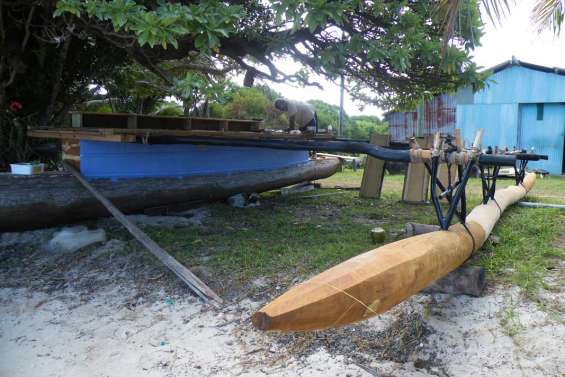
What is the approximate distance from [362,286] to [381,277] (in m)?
0.19

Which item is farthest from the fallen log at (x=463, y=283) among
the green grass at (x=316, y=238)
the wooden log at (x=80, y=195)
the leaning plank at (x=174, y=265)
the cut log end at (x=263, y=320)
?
the wooden log at (x=80, y=195)

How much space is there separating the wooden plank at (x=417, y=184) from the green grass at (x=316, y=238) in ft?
0.89

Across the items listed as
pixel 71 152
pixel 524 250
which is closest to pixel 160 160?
pixel 71 152

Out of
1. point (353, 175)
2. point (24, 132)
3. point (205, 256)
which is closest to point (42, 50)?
point (24, 132)

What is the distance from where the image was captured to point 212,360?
3561mm

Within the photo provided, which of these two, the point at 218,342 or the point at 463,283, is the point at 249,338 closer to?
the point at 218,342

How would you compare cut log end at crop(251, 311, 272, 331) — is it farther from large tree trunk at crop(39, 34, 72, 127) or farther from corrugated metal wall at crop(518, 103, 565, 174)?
corrugated metal wall at crop(518, 103, 565, 174)

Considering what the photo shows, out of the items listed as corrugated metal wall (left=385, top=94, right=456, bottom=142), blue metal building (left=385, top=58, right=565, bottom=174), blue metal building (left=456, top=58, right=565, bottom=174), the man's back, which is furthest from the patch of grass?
corrugated metal wall (left=385, top=94, right=456, bottom=142)

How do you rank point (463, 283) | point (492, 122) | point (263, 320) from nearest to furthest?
point (263, 320) → point (463, 283) → point (492, 122)

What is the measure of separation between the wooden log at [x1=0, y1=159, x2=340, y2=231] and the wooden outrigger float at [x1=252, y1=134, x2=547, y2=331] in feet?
13.4

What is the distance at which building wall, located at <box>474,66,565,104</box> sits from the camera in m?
15.4

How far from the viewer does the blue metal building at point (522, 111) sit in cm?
1560

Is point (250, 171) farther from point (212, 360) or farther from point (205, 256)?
point (212, 360)

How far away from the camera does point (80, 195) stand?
240 inches
